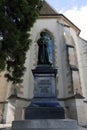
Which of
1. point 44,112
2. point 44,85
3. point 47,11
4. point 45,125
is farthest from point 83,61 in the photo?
point 45,125

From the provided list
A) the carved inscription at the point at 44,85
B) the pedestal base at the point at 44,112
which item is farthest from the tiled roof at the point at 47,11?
the pedestal base at the point at 44,112

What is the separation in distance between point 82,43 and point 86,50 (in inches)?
42.6

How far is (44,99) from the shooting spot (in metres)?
7.53

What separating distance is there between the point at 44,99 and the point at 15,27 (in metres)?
3.54

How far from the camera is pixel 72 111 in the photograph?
13.8 metres

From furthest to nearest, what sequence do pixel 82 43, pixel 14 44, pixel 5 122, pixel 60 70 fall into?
pixel 82 43 → pixel 60 70 → pixel 5 122 → pixel 14 44

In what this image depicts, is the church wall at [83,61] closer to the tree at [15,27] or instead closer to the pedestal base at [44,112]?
the tree at [15,27]

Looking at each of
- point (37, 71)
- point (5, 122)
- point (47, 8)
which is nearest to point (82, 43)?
point (47, 8)

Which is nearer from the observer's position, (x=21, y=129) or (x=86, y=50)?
(x=21, y=129)

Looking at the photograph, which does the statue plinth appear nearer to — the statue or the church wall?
the statue

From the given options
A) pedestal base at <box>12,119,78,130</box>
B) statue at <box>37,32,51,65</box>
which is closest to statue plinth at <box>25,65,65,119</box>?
statue at <box>37,32,51,65</box>

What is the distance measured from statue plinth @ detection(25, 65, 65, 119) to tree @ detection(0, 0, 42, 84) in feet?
5.21

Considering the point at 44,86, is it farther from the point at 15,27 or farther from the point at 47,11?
the point at 47,11

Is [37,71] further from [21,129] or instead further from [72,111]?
→ [72,111]
